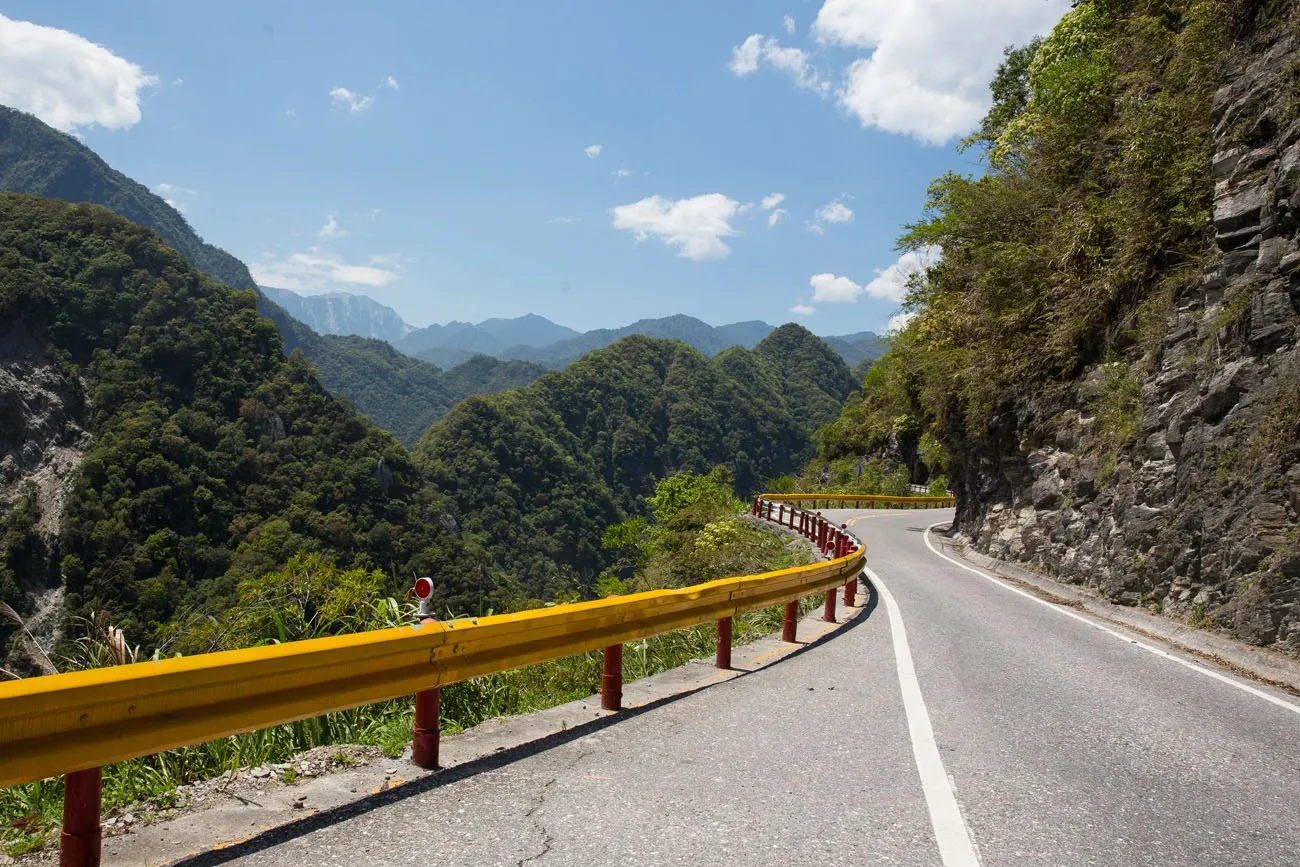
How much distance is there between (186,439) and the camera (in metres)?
70.9

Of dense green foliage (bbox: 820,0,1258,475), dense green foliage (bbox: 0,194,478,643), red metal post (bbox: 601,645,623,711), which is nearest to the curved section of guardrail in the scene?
red metal post (bbox: 601,645,623,711)

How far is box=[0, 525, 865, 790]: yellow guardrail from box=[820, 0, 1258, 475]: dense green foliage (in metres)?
12.1

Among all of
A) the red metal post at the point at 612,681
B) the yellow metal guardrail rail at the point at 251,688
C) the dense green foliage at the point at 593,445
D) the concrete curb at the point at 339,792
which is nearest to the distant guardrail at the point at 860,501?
the red metal post at the point at 612,681

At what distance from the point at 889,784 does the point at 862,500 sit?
36.5 meters

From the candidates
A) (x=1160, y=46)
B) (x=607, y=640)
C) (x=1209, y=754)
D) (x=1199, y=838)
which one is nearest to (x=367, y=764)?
(x=607, y=640)

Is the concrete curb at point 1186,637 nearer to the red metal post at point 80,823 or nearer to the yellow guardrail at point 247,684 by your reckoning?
the yellow guardrail at point 247,684

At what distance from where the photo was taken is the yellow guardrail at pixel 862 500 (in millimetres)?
37912

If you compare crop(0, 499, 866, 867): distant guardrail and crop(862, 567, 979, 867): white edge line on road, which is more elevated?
crop(0, 499, 866, 867): distant guardrail

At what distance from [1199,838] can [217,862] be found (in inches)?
160

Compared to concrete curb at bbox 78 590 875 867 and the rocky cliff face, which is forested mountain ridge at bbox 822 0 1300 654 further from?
concrete curb at bbox 78 590 875 867

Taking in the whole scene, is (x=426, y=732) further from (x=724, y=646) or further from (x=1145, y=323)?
(x=1145, y=323)

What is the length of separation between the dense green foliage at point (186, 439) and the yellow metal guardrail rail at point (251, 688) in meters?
51.4

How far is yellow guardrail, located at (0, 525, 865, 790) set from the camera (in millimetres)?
2547

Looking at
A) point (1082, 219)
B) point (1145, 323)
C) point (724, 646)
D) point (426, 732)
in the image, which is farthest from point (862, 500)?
point (426, 732)
